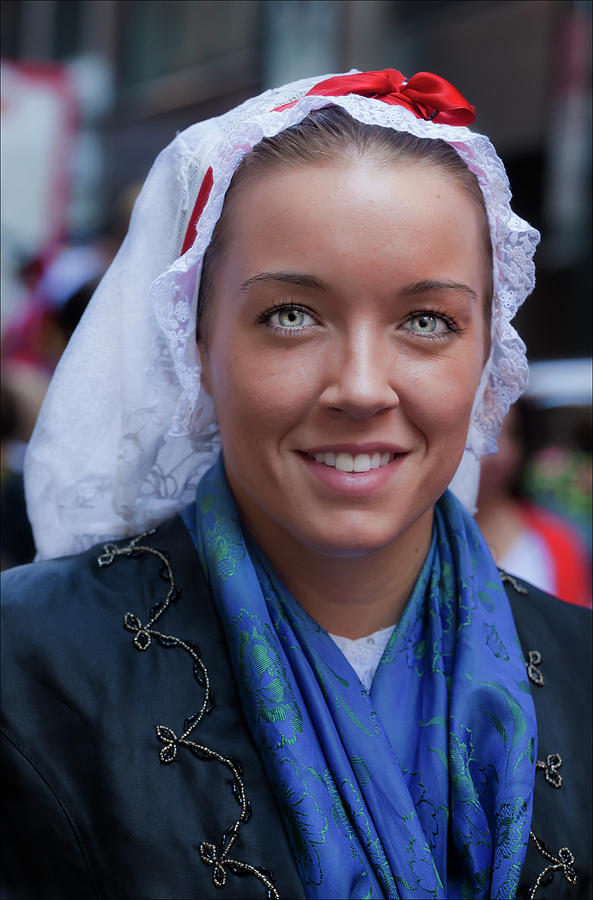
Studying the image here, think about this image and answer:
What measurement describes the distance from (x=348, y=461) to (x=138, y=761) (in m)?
0.52

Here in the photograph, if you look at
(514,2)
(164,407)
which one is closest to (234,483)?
(164,407)

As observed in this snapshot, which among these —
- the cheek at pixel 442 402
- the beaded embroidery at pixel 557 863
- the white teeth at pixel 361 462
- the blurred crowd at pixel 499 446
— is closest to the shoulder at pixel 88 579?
the white teeth at pixel 361 462

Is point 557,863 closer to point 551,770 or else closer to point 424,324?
point 551,770

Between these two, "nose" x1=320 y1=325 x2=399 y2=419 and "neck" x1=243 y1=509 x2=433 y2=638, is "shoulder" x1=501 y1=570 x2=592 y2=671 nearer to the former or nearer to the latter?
"neck" x1=243 y1=509 x2=433 y2=638

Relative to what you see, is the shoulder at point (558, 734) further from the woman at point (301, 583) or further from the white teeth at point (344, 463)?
the white teeth at point (344, 463)

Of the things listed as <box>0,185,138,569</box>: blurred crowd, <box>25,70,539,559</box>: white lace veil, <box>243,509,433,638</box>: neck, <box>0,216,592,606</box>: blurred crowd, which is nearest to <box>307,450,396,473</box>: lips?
<box>243,509,433,638</box>: neck

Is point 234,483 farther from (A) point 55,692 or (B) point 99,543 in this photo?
(A) point 55,692

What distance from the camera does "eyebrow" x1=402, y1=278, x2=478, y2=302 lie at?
56.4 inches

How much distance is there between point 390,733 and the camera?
5.11ft

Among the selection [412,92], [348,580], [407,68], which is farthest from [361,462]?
[407,68]

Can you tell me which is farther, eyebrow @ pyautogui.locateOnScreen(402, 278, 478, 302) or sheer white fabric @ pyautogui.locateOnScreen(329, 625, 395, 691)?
sheer white fabric @ pyautogui.locateOnScreen(329, 625, 395, 691)

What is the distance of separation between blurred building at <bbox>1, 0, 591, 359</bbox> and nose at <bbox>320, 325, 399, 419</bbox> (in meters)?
4.95

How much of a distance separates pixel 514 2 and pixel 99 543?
7.76m

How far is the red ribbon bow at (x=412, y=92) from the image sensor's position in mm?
1542
